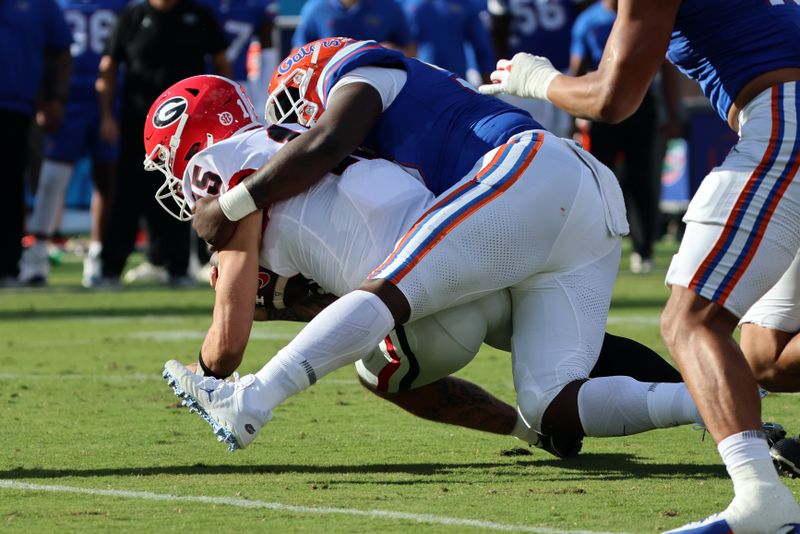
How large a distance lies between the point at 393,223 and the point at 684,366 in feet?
3.65

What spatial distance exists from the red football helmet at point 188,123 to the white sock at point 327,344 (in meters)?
0.75

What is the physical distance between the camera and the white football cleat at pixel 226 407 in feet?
13.0

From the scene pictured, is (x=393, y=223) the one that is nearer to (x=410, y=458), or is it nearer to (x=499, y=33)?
(x=410, y=458)

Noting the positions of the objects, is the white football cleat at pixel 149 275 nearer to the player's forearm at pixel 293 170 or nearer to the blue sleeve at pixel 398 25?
the blue sleeve at pixel 398 25

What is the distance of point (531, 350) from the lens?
4.29 meters

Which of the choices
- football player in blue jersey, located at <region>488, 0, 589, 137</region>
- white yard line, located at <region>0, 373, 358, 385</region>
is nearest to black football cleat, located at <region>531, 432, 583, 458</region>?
white yard line, located at <region>0, 373, 358, 385</region>

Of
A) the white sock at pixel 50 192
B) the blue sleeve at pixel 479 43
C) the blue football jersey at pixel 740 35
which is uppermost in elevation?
the blue football jersey at pixel 740 35

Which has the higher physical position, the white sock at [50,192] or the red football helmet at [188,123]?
the red football helmet at [188,123]

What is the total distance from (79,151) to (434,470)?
8344 mm

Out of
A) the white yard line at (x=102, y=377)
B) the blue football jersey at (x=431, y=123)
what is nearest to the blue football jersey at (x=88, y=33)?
the white yard line at (x=102, y=377)

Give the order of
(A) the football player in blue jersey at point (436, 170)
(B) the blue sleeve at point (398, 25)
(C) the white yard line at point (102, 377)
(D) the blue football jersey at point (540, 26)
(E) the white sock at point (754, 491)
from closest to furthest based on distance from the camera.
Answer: (E) the white sock at point (754, 491) < (A) the football player in blue jersey at point (436, 170) < (C) the white yard line at point (102, 377) < (B) the blue sleeve at point (398, 25) < (D) the blue football jersey at point (540, 26)

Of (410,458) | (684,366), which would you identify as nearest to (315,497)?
(410,458)

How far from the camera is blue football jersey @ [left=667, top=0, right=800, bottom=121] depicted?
142 inches

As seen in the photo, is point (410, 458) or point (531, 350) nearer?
point (531, 350)
